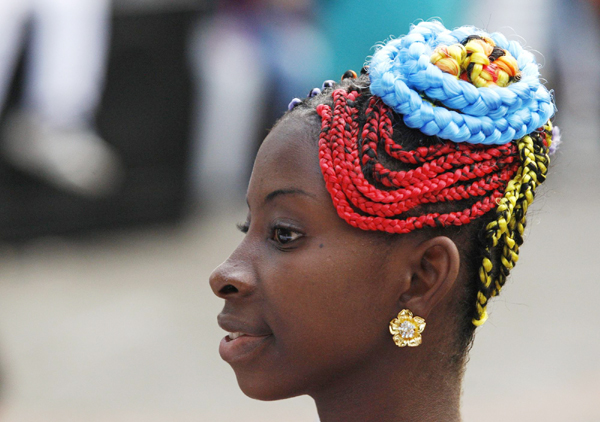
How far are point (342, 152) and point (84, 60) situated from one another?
738cm

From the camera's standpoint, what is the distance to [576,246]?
28.0 ft

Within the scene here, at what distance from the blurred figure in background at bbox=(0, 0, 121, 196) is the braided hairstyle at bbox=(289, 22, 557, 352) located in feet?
23.6

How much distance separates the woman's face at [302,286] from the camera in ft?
6.43

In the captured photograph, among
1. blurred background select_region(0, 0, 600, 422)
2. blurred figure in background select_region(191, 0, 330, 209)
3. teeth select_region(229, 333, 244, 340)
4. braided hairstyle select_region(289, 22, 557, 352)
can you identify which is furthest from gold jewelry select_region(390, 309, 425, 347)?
blurred figure in background select_region(191, 0, 330, 209)

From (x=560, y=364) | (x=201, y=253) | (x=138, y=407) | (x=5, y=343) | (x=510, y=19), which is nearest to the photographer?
(x=138, y=407)

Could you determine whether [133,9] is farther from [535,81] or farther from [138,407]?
[535,81]

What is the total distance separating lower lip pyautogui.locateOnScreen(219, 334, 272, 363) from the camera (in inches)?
80.6

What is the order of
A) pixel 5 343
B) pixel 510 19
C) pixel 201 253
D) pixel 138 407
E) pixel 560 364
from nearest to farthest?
pixel 138 407 → pixel 560 364 → pixel 5 343 → pixel 201 253 → pixel 510 19

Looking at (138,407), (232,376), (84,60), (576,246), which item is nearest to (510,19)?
(576,246)

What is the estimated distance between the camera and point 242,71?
934cm

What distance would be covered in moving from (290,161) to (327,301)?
38cm

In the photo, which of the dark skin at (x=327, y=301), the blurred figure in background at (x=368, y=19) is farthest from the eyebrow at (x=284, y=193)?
the blurred figure in background at (x=368, y=19)

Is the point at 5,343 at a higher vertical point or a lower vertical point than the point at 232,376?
higher

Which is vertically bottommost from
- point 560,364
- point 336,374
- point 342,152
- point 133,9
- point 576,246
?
point 336,374
